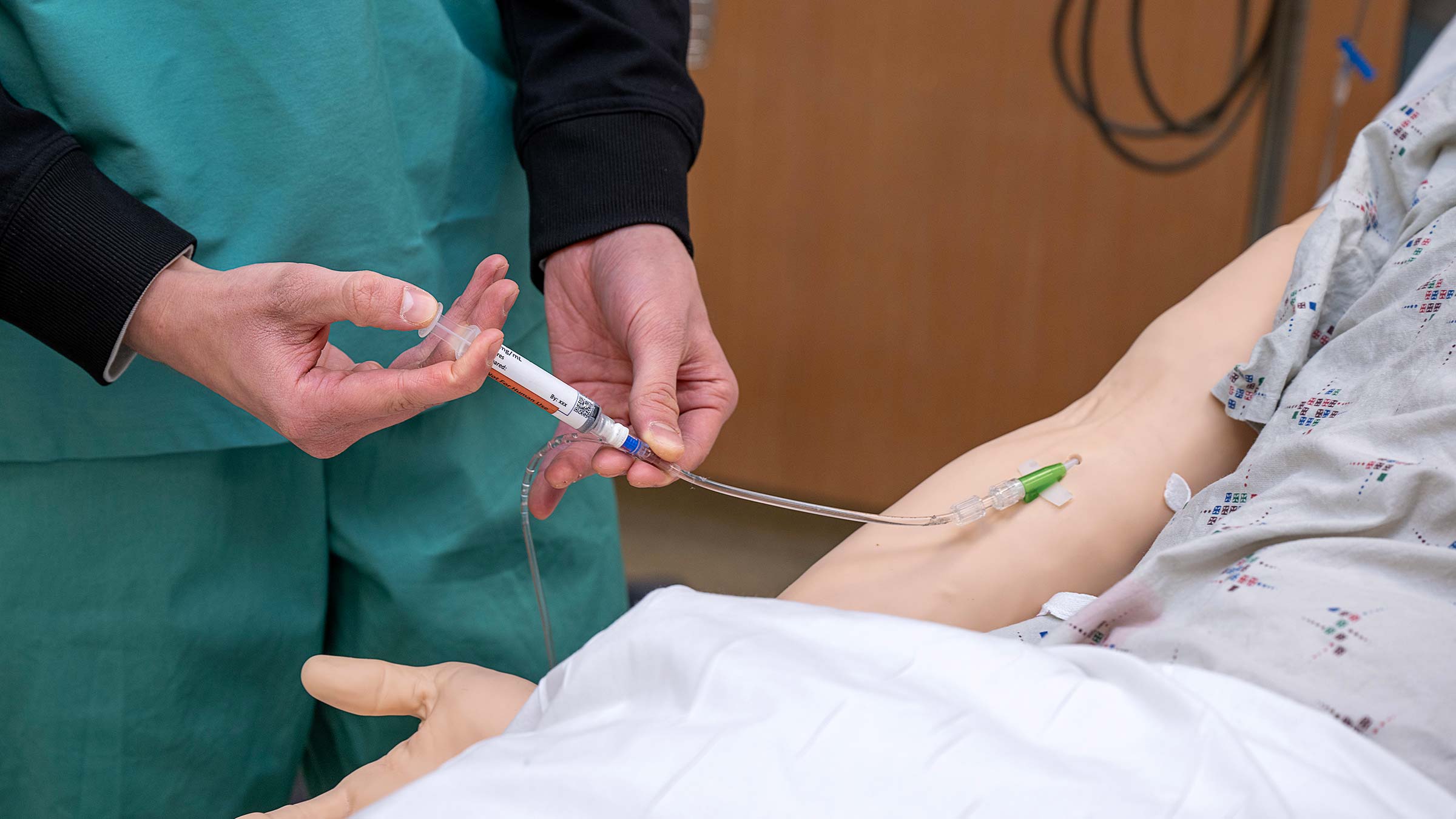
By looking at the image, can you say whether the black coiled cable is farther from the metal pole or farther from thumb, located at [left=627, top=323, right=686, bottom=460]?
thumb, located at [left=627, top=323, right=686, bottom=460]

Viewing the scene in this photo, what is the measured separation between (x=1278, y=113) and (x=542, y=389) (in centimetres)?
157

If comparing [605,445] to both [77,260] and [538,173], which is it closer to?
[538,173]

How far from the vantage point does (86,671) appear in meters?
0.76

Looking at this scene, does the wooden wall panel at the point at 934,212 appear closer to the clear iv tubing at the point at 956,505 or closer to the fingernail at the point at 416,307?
the clear iv tubing at the point at 956,505

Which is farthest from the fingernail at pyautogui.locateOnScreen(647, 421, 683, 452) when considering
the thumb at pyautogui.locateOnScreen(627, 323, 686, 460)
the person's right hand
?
the person's right hand

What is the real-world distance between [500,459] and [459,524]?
69mm

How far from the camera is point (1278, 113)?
1765 mm

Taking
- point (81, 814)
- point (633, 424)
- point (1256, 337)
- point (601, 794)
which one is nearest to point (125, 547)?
point (81, 814)

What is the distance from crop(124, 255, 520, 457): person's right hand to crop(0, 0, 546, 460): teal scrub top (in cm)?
10

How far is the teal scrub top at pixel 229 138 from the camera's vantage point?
65 centimetres

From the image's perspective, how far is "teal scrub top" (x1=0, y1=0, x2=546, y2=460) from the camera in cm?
65

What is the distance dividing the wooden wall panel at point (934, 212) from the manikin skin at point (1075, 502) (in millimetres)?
1172

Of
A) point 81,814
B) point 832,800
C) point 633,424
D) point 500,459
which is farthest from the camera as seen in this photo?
point 500,459

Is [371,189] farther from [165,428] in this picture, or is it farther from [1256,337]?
[1256,337]
